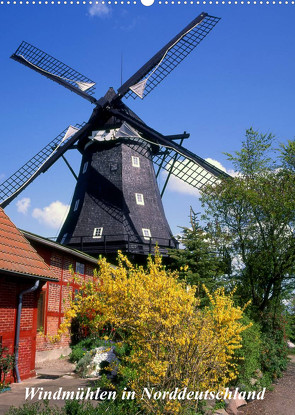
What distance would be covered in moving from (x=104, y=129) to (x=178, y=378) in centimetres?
2024

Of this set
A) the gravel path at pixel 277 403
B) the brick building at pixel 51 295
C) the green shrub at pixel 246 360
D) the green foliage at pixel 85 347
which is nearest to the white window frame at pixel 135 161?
the brick building at pixel 51 295

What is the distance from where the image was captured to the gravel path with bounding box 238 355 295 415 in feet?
38.9

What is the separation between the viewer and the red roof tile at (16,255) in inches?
405

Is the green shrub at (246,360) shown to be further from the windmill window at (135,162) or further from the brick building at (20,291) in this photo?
the windmill window at (135,162)

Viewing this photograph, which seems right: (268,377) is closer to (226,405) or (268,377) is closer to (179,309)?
(226,405)

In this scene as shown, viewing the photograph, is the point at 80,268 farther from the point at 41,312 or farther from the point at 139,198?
the point at 139,198

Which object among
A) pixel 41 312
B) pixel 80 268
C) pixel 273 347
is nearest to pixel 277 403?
pixel 273 347

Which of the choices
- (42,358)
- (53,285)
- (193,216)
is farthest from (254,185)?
(42,358)

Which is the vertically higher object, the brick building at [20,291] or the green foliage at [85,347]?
the brick building at [20,291]

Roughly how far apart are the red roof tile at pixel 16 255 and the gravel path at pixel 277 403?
664 cm

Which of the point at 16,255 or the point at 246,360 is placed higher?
the point at 16,255

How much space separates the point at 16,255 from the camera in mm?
10984

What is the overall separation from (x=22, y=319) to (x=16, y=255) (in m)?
1.71

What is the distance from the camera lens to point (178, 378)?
719 centimetres
